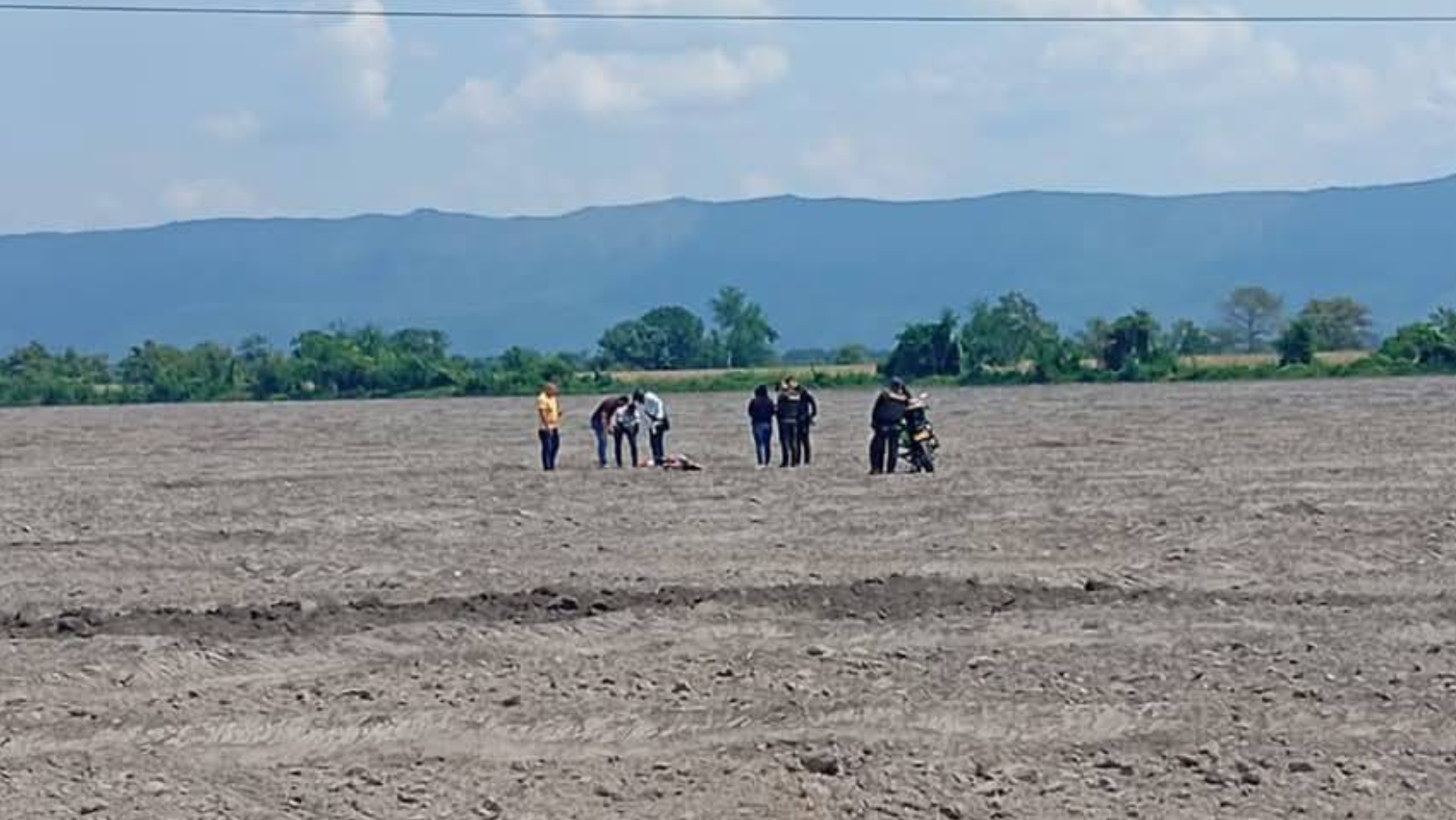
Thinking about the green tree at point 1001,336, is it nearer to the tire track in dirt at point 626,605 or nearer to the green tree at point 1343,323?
the green tree at point 1343,323

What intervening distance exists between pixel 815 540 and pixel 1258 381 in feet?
244

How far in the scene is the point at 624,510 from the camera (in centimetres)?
2605

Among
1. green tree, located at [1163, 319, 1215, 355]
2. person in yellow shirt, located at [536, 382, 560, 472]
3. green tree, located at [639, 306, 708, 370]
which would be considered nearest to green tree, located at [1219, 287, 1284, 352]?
green tree, located at [1163, 319, 1215, 355]

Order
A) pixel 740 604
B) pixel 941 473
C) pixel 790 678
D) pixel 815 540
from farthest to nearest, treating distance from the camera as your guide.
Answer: pixel 941 473
pixel 815 540
pixel 740 604
pixel 790 678

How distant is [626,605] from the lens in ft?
54.3

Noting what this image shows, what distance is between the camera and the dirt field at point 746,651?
10719mm

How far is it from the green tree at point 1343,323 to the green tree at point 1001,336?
71.2 ft

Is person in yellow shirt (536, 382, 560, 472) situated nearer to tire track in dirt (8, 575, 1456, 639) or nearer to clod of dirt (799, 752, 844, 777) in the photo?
tire track in dirt (8, 575, 1456, 639)

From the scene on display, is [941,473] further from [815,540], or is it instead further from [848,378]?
[848,378]

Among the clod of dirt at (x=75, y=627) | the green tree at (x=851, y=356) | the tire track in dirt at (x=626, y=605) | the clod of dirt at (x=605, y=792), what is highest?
the clod of dirt at (x=75, y=627)

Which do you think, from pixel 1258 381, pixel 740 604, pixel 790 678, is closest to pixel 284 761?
pixel 790 678

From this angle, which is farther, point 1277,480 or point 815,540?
point 1277,480

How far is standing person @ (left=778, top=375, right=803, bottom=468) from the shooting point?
33.2 metres

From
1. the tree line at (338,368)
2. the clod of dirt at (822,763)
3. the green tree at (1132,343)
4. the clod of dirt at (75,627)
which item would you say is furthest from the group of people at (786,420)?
the green tree at (1132,343)
